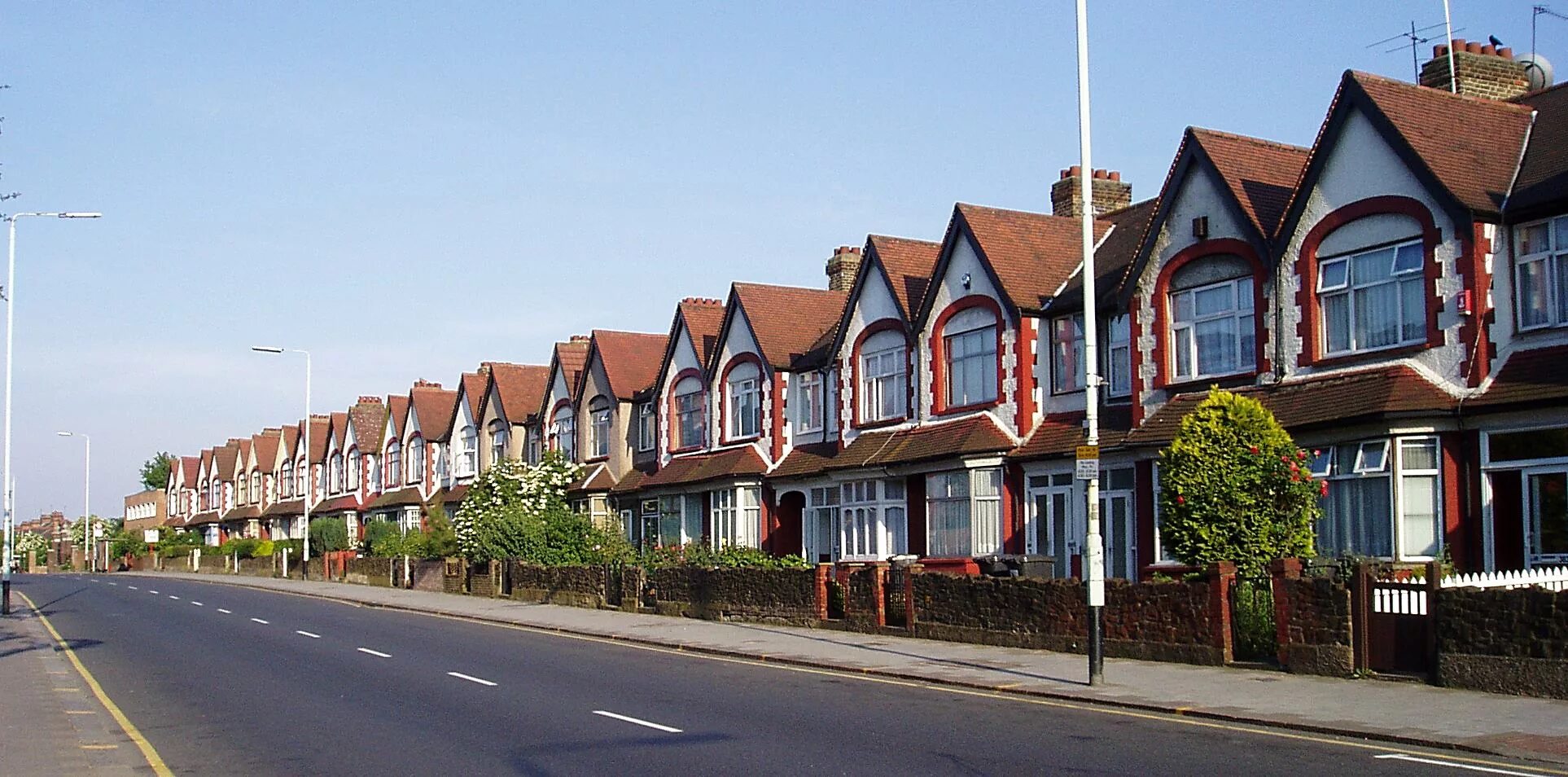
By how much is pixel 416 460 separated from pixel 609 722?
56.9 meters

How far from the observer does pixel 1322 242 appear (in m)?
25.4

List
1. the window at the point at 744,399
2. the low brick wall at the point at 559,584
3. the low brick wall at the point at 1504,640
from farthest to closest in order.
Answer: the window at the point at 744,399, the low brick wall at the point at 559,584, the low brick wall at the point at 1504,640

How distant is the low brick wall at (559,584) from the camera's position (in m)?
40.5

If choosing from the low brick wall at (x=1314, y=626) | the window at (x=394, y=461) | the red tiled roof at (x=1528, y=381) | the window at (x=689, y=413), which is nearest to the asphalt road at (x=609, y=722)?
the low brick wall at (x=1314, y=626)

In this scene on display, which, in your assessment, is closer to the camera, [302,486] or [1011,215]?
[1011,215]

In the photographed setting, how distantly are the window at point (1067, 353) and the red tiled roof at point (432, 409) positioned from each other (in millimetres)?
40855

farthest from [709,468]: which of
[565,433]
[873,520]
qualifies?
[565,433]

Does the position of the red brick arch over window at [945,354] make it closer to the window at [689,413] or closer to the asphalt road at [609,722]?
the asphalt road at [609,722]

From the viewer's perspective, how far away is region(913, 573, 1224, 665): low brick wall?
21625 millimetres

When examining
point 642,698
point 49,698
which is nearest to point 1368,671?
point 642,698

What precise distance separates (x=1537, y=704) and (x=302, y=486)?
267 ft

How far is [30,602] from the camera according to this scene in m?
48.1

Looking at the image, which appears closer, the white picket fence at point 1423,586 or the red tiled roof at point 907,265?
the white picket fence at point 1423,586

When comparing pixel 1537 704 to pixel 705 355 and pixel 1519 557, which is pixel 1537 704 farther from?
pixel 705 355
